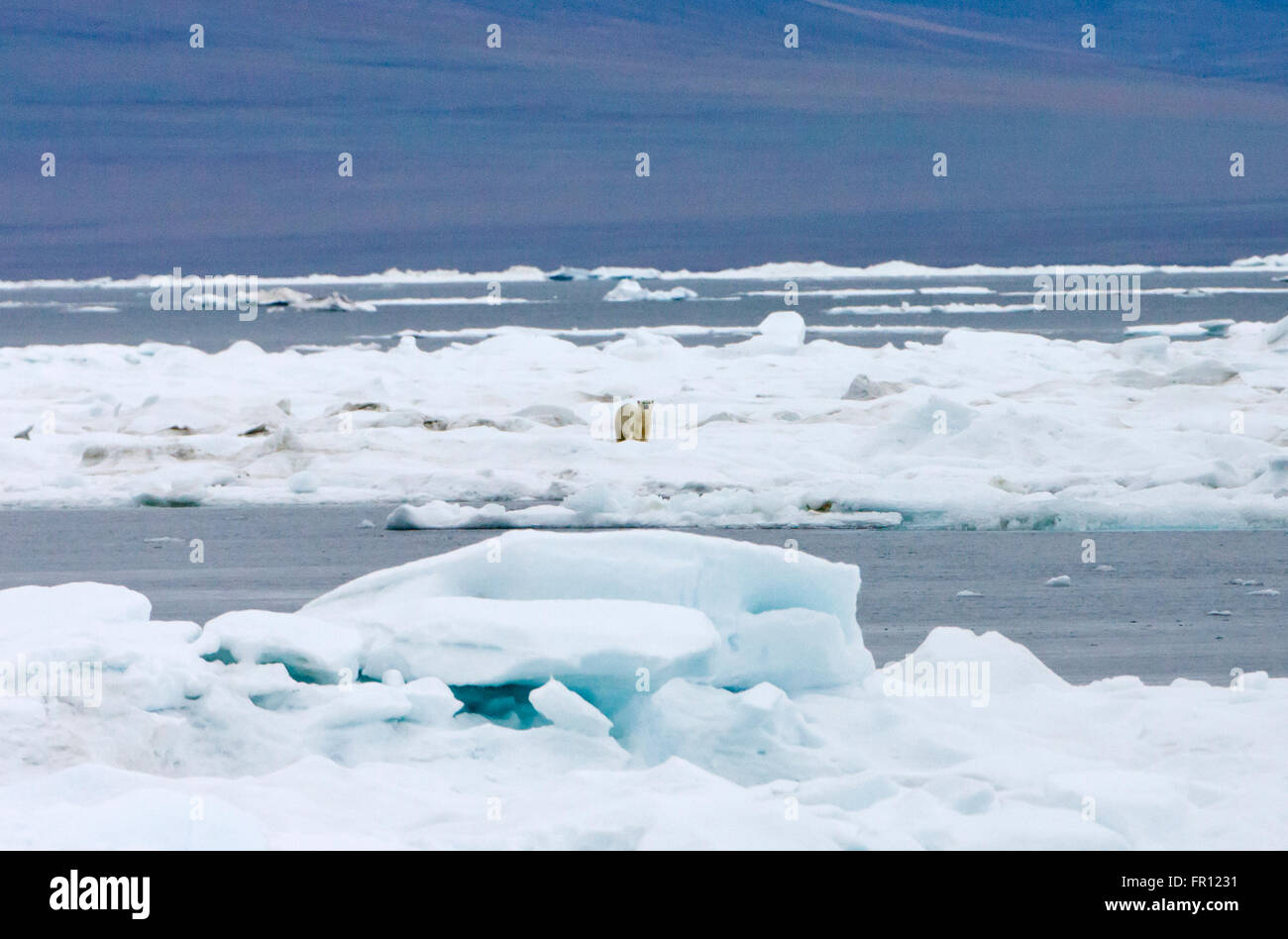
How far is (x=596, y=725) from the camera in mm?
5453

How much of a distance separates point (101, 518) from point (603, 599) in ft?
23.5

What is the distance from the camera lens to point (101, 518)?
12055 millimetres

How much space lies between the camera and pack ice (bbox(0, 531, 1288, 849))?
4570 millimetres

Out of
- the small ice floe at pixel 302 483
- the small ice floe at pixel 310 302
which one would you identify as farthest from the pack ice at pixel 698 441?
the small ice floe at pixel 310 302

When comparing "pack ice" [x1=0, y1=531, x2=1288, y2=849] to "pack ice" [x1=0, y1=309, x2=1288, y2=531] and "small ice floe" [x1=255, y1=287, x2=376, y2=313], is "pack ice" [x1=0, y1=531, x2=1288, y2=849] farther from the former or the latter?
"small ice floe" [x1=255, y1=287, x2=376, y2=313]

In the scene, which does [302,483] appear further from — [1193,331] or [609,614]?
[1193,331]

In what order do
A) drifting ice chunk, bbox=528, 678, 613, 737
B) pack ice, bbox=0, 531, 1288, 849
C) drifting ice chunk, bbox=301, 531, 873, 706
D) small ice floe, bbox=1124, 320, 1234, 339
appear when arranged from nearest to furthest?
pack ice, bbox=0, 531, 1288, 849 → drifting ice chunk, bbox=528, 678, 613, 737 → drifting ice chunk, bbox=301, 531, 873, 706 → small ice floe, bbox=1124, 320, 1234, 339

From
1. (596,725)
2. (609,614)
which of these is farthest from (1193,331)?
(596,725)

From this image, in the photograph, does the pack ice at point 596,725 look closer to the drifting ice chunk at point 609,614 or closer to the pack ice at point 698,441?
the drifting ice chunk at point 609,614

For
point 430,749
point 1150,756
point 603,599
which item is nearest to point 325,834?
point 430,749

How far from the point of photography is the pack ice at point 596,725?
180 inches

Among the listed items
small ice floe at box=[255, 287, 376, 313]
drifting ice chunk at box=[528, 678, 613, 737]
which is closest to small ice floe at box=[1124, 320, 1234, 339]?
drifting ice chunk at box=[528, 678, 613, 737]

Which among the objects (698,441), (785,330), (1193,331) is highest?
(1193,331)

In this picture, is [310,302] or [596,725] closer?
[596,725]
